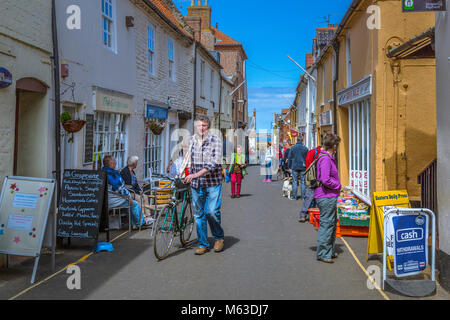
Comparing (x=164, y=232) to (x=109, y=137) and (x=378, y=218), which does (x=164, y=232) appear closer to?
(x=378, y=218)

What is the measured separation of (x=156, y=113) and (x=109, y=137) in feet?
11.5

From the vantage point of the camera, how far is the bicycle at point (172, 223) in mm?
6211

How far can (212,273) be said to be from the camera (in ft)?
18.6

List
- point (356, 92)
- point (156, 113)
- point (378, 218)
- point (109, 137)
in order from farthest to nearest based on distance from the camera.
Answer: point (156, 113) → point (356, 92) → point (109, 137) → point (378, 218)

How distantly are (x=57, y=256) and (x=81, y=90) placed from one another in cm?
358

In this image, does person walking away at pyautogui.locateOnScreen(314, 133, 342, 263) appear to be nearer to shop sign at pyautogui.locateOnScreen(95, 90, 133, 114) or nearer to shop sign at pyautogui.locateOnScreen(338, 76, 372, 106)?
shop sign at pyautogui.locateOnScreen(338, 76, 372, 106)

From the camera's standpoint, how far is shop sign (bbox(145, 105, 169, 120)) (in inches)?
522

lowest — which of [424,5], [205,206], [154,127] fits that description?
[205,206]

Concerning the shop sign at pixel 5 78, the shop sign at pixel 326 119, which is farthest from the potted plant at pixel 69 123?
the shop sign at pixel 326 119

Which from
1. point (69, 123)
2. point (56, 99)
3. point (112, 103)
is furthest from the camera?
point (112, 103)

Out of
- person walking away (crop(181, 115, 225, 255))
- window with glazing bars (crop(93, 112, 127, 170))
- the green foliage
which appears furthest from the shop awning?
window with glazing bars (crop(93, 112, 127, 170))

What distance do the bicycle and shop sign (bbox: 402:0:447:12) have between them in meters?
4.05

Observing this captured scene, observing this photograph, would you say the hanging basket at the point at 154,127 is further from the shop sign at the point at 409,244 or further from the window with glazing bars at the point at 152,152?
the shop sign at the point at 409,244

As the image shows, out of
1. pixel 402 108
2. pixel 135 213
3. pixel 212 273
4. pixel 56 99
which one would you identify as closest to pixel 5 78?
pixel 56 99
